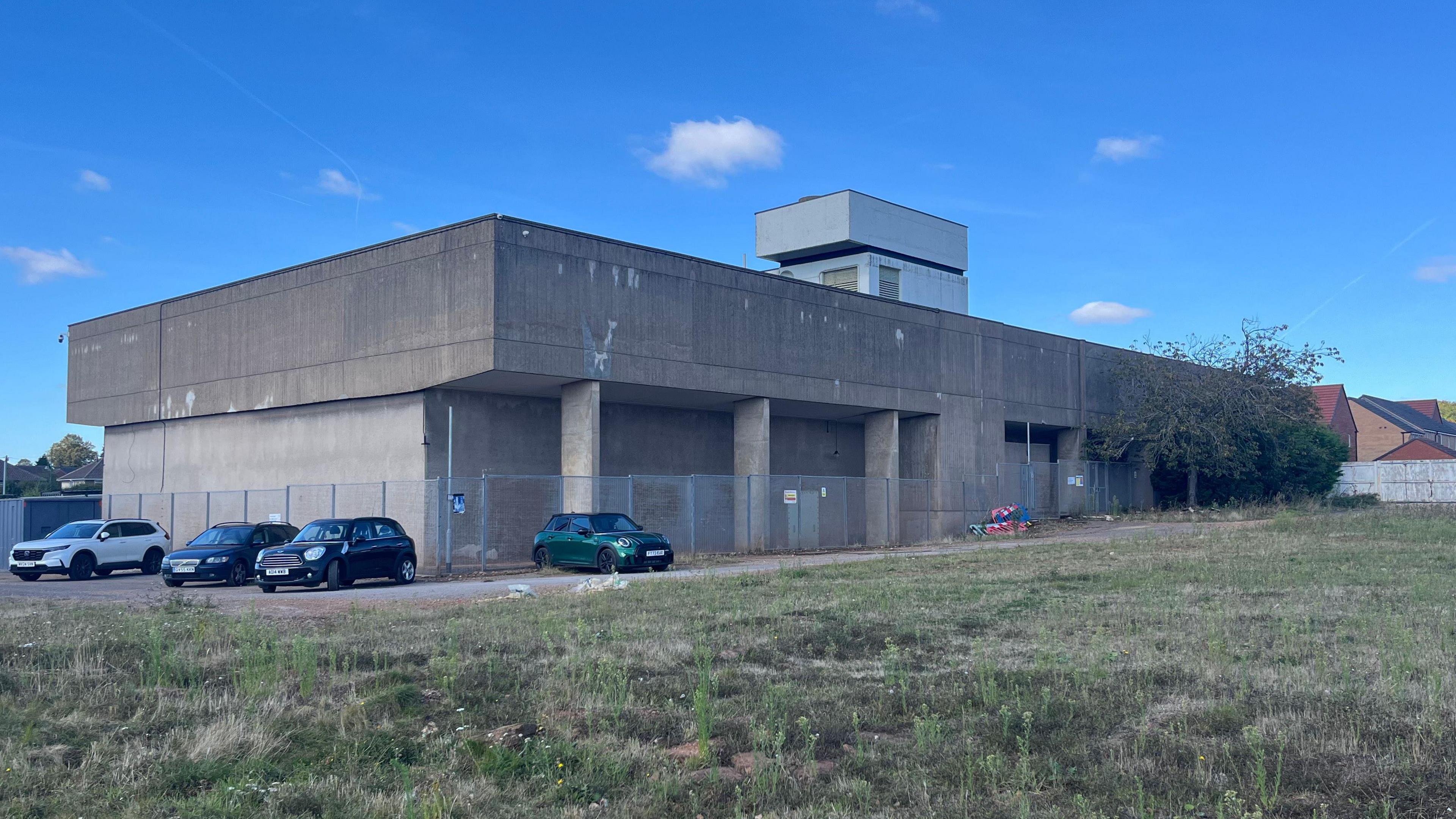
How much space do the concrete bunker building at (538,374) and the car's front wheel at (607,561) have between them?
3.53m

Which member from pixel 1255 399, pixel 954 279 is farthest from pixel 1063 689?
pixel 954 279

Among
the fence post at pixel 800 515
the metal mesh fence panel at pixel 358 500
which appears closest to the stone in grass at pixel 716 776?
the metal mesh fence panel at pixel 358 500

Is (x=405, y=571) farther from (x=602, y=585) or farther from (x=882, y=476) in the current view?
(x=882, y=476)

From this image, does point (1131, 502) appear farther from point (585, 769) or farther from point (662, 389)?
point (585, 769)

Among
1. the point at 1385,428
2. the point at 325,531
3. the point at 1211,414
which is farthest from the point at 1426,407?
the point at 325,531

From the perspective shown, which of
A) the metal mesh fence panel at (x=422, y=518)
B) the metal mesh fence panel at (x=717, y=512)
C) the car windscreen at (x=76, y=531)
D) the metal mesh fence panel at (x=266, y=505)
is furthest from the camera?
the metal mesh fence panel at (x=717, y=512)

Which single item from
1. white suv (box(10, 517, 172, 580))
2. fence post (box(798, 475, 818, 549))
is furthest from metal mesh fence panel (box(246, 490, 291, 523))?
fence post (box(798, 475, 818, 549))

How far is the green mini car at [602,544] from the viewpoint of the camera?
2570cm

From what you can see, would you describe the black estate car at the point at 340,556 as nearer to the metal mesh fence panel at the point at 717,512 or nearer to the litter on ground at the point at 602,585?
the litter on ground at the point at 602,585

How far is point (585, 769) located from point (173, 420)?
1399 inches

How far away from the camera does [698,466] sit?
37.7m

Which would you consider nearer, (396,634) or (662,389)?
(396,634)

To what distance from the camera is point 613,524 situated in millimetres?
26719

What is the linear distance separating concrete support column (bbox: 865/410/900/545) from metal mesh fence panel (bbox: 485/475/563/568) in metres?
12.8
